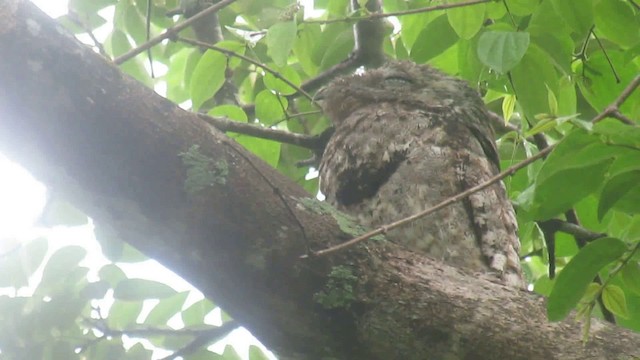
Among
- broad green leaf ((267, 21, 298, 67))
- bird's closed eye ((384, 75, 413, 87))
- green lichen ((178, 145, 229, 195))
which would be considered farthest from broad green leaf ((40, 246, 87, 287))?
bird's closed eye ((384, 75, 413, 87))

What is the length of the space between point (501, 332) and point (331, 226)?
0.43 m

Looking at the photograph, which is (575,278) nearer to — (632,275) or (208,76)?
(632,275)

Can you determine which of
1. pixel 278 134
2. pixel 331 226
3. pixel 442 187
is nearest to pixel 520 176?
pixel 442 187

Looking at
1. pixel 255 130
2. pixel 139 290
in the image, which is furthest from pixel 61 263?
pixel 255 130

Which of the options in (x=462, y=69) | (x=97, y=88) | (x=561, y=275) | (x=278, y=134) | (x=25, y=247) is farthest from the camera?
(x=278, y=134)

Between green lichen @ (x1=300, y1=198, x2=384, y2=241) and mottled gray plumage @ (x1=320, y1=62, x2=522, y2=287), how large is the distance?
0.68 m

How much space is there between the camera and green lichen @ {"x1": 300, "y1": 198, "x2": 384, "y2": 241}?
1.89 m

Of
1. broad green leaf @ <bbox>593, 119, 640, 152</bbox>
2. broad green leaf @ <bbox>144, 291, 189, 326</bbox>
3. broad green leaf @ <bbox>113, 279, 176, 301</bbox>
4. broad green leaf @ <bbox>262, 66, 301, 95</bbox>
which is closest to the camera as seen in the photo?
broad green leaf @ <bbox>593, 119, 640, 152</bbox>

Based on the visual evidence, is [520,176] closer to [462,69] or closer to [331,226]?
[462,69]

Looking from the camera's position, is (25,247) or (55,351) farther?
(25,247)

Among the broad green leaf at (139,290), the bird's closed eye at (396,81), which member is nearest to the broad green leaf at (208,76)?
the broad green leaf at (139,290)

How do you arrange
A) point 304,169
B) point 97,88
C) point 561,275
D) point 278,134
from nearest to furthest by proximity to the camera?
point 561,275 < point 97,88 < point 278,134 < point 304,169

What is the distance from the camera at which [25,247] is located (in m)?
2.11

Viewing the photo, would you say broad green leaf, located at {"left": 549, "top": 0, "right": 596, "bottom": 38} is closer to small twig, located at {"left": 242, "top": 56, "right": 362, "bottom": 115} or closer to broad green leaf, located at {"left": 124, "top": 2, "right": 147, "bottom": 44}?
small twig, located at {"left": 242, "top": 56, "right": 362, "bottom": 115}
